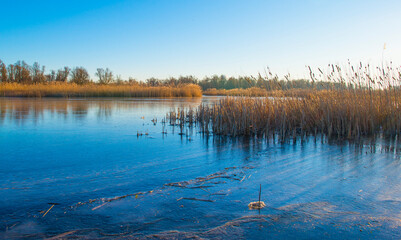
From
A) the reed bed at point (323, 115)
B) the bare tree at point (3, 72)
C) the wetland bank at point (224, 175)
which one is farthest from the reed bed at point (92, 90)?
the reed bed at point (323, 115)

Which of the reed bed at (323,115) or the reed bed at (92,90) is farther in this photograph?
the reed bed at (92,90)

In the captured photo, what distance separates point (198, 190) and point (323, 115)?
16.8ft

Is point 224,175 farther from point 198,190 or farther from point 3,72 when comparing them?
point 3,72

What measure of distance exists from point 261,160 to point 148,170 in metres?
1.72

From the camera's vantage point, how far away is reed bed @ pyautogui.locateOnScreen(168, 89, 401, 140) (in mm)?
6340

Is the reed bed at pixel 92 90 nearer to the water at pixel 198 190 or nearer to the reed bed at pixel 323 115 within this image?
the reed bed at pixel 323 115

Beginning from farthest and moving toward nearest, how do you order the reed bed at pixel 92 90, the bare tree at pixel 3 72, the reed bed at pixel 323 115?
the bare tree at pixel 3 72 < the reed bed at pixel 92 90 < the reed bed at pixel 323 115

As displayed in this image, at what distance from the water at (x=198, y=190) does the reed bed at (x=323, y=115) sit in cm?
107

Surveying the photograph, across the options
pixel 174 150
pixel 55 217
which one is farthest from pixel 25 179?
pixel 174 150

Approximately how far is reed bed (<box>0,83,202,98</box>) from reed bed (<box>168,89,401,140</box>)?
839 inches

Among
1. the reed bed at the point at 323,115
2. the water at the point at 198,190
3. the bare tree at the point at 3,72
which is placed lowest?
the water at the point at 198,190

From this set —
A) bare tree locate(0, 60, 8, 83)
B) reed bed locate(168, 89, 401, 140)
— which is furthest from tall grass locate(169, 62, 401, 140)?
bare tree locate(0, 60, 8, 83)

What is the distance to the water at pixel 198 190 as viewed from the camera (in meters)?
1.98

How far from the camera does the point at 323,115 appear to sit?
684cm
